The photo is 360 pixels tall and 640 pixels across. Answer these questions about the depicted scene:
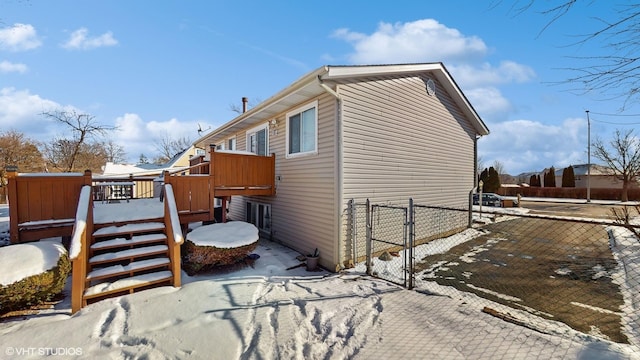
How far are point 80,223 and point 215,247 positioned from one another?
212 cm

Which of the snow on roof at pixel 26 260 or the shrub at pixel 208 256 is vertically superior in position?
the snow on roof at pixel 26 260

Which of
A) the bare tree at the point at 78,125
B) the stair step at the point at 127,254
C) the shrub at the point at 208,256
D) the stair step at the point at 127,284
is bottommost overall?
the stair step at the point at 127,284

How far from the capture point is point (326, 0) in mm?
7031

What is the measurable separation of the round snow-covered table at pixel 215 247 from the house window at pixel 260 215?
2.70 meters

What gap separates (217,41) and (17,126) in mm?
24975

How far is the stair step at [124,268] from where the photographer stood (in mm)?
4246

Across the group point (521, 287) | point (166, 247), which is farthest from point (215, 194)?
point (521, 287)

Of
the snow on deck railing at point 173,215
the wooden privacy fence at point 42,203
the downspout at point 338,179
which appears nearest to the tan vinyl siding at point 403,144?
the downspout at point 338,179

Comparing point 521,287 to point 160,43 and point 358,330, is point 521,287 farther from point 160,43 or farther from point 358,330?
point 160,43

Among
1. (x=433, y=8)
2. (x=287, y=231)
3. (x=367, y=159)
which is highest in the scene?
(x=433, y=8)

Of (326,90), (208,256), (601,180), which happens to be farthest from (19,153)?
(601,180)

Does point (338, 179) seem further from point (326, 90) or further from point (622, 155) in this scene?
point (622, 155)

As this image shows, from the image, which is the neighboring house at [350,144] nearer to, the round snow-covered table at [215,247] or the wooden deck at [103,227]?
the round snow-covered table at [215,247]

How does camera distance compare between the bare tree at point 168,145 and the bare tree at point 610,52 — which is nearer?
the bare tree at point 610,52
